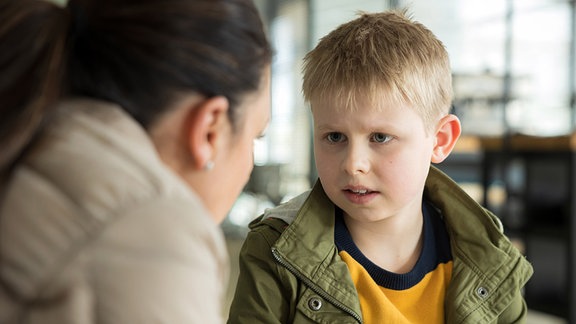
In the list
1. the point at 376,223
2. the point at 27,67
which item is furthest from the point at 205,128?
the point at 376,223

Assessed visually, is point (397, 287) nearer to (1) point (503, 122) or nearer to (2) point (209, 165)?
(2) point (209, 165)

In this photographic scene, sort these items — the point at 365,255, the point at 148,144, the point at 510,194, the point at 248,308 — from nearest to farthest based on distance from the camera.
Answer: the point at 148,144 < the point at 248,308 < the point at 365,255 < the point at 510,194

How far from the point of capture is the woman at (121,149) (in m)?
0.63

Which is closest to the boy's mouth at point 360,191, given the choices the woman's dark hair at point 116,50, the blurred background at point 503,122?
the woman's dark hair at point 116,50

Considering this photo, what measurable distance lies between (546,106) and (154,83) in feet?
15.7

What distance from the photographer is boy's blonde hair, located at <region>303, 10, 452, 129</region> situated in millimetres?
1260

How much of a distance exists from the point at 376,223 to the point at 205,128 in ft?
2.05

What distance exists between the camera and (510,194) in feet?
13.9

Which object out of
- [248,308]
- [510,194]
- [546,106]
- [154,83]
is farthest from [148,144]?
[546,106]

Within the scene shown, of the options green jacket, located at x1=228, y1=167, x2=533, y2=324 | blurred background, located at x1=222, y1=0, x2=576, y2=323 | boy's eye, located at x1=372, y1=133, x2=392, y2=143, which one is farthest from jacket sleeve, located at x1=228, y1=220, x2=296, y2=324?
blurred background, located at x1=222, y1=0, x2=576, y2=323

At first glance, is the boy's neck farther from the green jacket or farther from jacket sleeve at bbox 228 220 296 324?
jacket sleeve at bbox 228 220 296 324

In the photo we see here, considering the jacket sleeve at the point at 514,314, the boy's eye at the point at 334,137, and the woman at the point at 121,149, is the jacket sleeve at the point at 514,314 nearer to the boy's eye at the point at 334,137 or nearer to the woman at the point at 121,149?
the boy's eye at the point at 334,137

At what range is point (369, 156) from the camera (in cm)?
125

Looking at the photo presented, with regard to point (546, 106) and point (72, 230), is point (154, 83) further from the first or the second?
point (546, 106)
